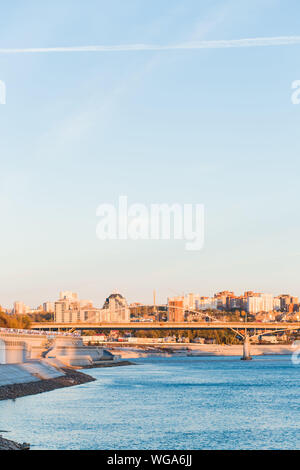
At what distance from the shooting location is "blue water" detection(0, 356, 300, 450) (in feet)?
111

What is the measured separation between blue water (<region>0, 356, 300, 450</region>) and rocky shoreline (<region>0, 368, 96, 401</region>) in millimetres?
1336

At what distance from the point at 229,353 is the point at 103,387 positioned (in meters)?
116

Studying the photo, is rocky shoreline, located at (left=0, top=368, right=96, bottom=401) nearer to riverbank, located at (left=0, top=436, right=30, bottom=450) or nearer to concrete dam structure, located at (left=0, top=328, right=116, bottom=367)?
concrete dam structure, located at (left=0, top=328, right=116, bottom=367)

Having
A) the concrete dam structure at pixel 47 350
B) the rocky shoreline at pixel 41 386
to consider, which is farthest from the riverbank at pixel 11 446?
the concrete dam structure at pixel 47 350

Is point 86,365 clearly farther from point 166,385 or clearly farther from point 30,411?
point 30,411

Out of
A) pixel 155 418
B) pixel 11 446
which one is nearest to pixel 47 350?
pixel 155 418

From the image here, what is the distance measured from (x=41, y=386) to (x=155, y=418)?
2130 centimetres

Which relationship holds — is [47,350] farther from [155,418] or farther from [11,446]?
[11,446]

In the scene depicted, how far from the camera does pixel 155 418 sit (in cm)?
4281

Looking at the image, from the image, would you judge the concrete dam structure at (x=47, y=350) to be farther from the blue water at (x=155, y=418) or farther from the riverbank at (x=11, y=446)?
the riverbank at (x=11, y=446)

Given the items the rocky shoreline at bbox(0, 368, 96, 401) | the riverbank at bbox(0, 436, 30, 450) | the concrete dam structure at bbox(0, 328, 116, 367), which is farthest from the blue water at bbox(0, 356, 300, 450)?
the concrete dam structure at bbox(0, 328, 116, 367)

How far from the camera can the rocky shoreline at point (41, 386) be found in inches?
2072

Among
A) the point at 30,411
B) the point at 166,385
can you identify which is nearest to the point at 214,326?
the point at 166,385
